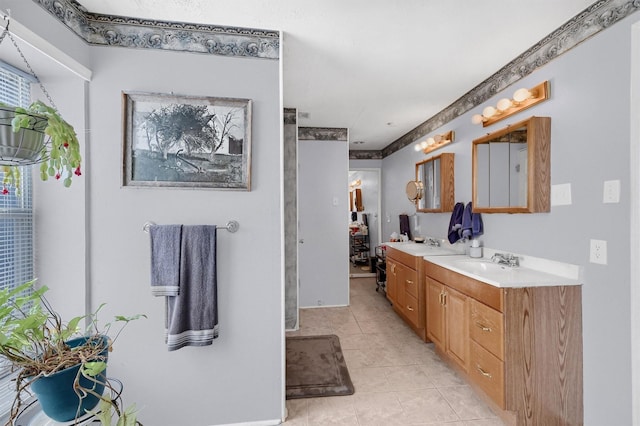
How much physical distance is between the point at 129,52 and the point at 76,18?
0.26 m

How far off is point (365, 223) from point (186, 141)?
4.95 metres

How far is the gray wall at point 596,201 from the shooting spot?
144 cm

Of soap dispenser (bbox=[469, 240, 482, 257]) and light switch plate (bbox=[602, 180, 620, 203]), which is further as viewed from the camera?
soap dispenser (bbox=[469, 240, 482, 257])

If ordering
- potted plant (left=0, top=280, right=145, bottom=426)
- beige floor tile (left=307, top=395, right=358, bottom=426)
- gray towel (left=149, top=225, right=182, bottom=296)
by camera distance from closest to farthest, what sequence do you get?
potted plant (left=0, top=280, right=145, bottom=426) < gray towel (left=149, top=225, right=182, bottom=296) < beige floor tile (left=307, top=395, right=358, bottom=426)

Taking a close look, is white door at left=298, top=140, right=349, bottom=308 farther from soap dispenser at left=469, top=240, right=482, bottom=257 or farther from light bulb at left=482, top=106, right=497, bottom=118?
light bulb at left=482, top=106, right=497, bottom=118

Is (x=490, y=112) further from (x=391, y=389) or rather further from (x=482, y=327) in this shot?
(x=391, y=389)

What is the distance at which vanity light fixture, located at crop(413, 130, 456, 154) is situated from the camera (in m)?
2.97

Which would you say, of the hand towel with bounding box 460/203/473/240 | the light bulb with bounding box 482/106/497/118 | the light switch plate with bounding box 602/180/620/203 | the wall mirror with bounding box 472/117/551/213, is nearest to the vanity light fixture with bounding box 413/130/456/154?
the wall mirror with bounding box 472/117/551/213

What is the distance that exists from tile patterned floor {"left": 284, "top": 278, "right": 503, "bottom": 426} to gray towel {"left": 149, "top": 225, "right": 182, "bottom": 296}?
43.9 inches

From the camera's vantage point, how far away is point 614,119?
1481 mm

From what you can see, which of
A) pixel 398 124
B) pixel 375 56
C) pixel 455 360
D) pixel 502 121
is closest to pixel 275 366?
pixel 455 360

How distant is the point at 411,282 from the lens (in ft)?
9.67

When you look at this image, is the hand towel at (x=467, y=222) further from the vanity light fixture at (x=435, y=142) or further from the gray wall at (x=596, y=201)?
the vanity light fixture at (x=435, y=142)

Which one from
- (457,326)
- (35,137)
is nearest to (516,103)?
(457,326)
